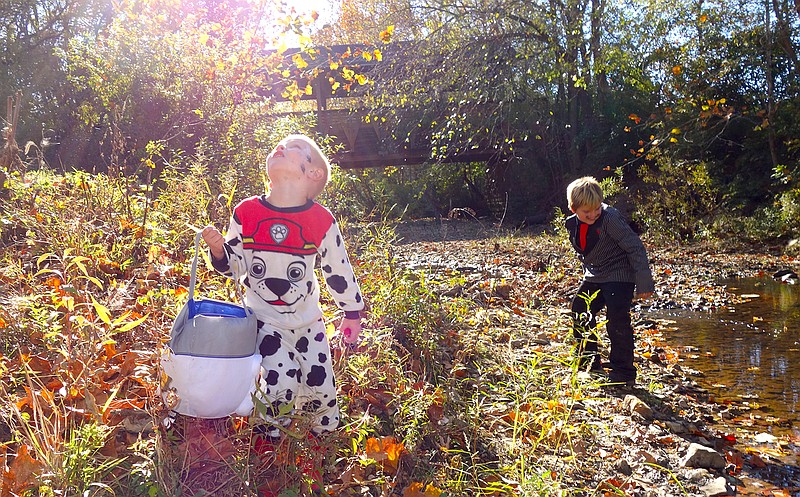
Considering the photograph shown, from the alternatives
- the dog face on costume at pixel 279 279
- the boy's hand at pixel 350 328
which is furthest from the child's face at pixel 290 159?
the boy's hand at pixel 350 328

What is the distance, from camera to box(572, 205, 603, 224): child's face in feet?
13.3

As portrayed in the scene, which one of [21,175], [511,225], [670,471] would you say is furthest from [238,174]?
[511,225]

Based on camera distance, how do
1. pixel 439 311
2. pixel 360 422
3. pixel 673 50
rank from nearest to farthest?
pixel 360 422 < pixel 439 311 < pixel 673 50

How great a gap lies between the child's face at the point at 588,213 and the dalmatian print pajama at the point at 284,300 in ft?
7.25

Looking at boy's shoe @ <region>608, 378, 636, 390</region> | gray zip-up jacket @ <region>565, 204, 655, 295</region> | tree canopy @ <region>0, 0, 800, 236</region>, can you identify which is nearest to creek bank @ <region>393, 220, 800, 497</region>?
boy's shoe @ <region>608, 378, 636, 390</region>

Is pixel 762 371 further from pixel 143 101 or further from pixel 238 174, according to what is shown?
pixel 143 101

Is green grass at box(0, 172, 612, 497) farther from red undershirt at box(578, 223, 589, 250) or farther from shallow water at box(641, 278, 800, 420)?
shallow water at box(641, 278, 800, 420)

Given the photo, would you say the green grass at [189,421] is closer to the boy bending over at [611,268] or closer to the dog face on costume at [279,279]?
the boy bending over at [611,268]

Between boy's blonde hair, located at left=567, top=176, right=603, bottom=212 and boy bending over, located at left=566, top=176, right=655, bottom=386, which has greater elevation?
boy's blonde hair, located at left=567, top=176, right=603, bottom=212

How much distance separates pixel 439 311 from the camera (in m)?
4.15

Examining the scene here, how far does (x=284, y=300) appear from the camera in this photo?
2449 mm

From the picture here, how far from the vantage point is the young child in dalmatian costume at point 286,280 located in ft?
8.00

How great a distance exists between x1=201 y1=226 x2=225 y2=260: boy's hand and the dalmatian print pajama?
3cm

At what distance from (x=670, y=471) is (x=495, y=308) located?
2830 mm
